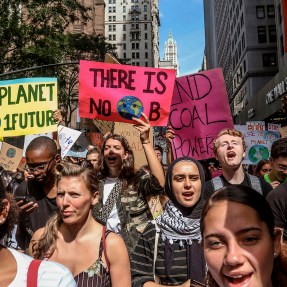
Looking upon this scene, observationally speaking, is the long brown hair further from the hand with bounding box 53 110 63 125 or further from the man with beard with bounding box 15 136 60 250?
the hand with bounding box 53 110 63 125

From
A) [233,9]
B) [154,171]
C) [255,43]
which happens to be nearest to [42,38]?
[154,171]

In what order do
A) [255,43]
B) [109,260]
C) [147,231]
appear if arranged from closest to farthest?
[109,260], [147,231], [255,43]

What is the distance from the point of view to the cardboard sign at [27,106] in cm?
629

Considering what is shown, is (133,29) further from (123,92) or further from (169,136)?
(169,136)

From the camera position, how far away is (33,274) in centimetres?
163

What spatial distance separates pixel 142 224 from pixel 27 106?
3491 mm

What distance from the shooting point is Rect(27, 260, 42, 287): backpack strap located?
1605 millimetres

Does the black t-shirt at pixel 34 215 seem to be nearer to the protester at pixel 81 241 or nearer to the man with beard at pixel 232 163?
the protester at pixel 81 241

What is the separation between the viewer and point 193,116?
573cm

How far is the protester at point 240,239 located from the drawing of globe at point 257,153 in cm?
943

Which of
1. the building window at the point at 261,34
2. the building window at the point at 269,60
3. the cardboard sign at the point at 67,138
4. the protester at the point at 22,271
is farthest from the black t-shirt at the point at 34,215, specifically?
the building window at the point at 261,34

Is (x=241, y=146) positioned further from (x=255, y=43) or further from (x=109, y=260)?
(x=255, y=43)

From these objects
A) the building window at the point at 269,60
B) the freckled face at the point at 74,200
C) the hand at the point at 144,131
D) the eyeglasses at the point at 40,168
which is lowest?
the freckled face at the point at 74,200

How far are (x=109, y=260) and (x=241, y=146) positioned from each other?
1.89 metres
